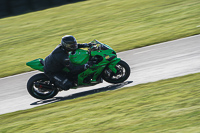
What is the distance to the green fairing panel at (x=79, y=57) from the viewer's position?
8836mm

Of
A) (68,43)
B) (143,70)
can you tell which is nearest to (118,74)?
(143,70)

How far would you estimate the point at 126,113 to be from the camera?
7.11 m

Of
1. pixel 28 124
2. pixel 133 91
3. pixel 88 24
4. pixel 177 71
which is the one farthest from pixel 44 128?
pixel 88 24

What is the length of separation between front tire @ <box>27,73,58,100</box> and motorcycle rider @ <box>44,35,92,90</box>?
24 cm

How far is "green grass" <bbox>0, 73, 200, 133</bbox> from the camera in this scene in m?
6.33

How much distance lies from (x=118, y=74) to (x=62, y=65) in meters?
1.59

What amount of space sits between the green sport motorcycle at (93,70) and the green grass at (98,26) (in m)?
3.51

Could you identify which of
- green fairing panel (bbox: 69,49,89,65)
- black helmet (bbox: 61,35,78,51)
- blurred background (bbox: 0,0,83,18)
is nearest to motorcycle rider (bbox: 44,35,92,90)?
black helmet (bbox: 61,35,78,51)

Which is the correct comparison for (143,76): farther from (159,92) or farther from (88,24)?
(88,24)

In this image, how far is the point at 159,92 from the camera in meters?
8.04

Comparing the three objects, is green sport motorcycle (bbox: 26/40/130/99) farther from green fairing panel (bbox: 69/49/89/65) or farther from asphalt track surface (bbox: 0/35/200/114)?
asphalt track surface (bbox: 0/35/200/114)

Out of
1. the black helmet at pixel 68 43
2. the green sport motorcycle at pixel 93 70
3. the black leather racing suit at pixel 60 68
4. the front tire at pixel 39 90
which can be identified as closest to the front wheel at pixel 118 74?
the green sport motorcycle at pixel 93 70

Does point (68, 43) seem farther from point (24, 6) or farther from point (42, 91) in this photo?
point (24, 6)

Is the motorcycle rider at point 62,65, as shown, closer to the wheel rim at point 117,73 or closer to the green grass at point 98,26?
the wheel rim at point 117,73
